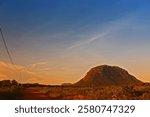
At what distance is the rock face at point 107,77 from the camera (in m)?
8.02

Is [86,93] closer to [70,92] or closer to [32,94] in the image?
[70,92]

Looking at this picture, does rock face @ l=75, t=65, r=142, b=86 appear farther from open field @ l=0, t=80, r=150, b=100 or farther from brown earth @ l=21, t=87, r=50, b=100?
brown earth @ l=21, t=87, r=50, b=100

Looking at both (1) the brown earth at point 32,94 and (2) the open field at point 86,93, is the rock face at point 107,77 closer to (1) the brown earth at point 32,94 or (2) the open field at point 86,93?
(2) the open field at point 86,93

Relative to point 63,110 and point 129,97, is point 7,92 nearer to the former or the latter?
point 63,110

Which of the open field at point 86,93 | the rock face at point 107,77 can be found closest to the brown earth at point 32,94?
the open field at point 86,93

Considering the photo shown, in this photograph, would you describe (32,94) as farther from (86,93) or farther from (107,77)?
(107,77)

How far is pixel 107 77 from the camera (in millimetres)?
8359

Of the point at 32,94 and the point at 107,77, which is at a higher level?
the point at 107,77

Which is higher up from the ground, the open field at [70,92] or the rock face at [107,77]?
the rock face at [107,77]

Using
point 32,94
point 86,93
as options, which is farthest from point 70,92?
point 32,94

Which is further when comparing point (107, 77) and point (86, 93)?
point (107, 77)

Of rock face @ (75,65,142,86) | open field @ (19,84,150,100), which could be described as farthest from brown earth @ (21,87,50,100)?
rock face @ (75,65,142,86)

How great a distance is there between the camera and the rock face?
316 inches

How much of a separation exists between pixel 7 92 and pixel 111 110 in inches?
65.3
